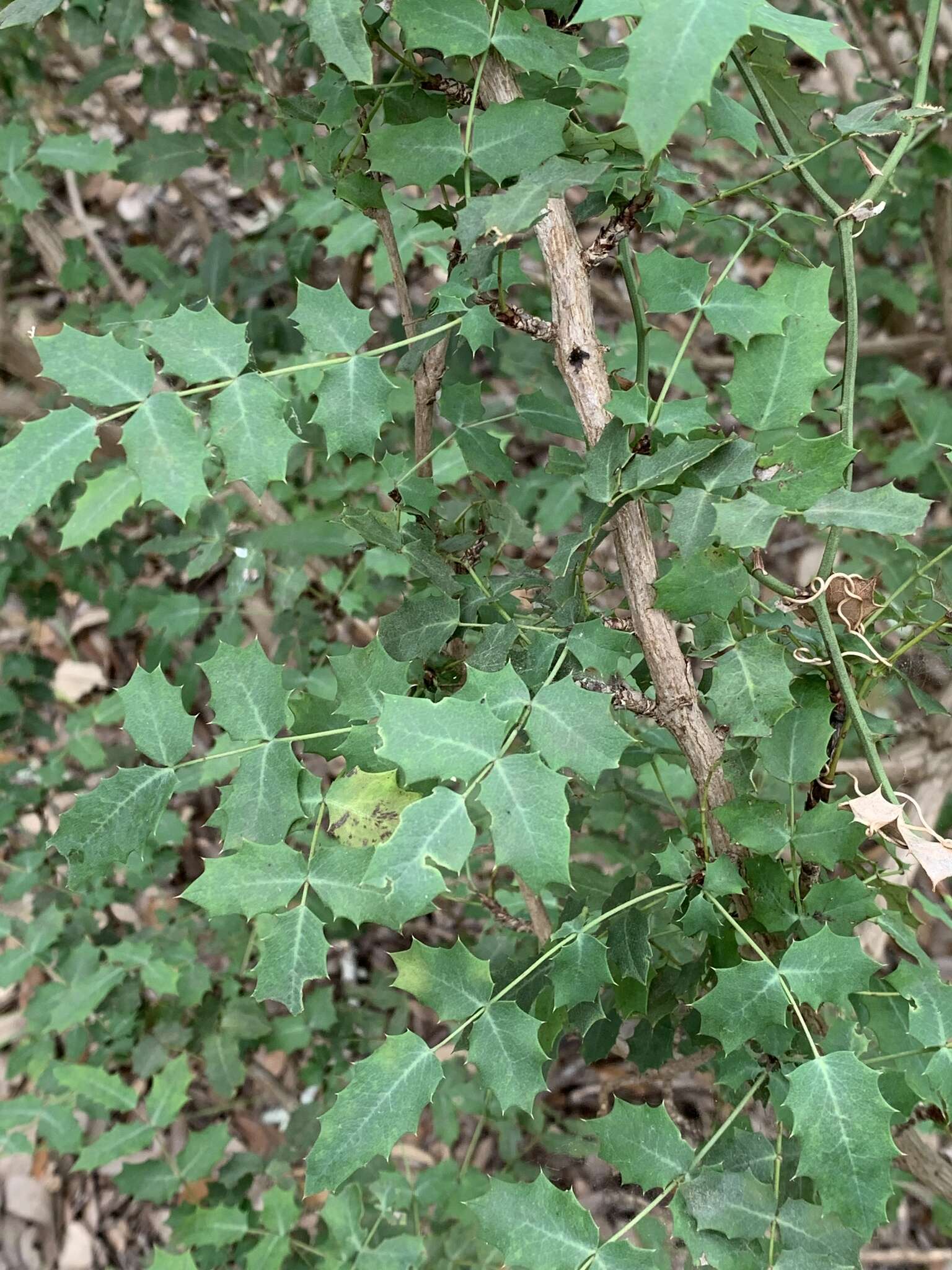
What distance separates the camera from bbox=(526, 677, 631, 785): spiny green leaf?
756mm

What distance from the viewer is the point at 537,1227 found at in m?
0.81

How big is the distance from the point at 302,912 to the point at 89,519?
2.46 ft

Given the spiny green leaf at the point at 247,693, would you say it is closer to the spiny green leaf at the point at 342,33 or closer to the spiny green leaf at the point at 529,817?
the spiny green leaf at the point at 529,817

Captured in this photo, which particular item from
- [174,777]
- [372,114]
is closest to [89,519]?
[174,777]

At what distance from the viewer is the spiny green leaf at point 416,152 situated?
820 millimetres

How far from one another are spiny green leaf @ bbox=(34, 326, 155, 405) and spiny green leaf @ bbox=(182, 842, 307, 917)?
13.8 inches

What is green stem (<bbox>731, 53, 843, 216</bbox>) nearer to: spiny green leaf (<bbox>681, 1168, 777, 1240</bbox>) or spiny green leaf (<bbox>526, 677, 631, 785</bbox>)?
spiny green leaf (<bbox>526, 677, 631, 785</bbox>)

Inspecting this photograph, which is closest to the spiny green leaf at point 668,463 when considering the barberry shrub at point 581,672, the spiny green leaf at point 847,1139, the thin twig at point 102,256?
the barberry shrub at point 581,672

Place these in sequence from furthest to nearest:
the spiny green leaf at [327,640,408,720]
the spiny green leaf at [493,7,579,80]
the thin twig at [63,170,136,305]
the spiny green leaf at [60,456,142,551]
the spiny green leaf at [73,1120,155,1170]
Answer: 1. the thin twig at [63,170,136,305]
2. the spiny green leaf at [73,1120,155,1170]
3. the spiny green leaf at [60,456,142,551]
4. the spiny green leaf at [327,640,408,720]
5. the spiny green leaf at [493,7,579,80]

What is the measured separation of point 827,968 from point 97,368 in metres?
0.71

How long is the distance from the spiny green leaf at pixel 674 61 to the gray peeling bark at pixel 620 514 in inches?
11.2

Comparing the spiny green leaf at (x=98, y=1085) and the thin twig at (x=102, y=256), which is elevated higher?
the thin twig at (x=102, y=256)

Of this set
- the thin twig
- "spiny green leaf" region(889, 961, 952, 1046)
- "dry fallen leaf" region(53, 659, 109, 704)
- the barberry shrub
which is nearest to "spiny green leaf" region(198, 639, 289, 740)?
the barberry shrub

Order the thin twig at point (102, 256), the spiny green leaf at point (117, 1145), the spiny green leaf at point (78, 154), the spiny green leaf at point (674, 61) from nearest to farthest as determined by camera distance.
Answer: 1. the spiny green leaf at point (674, 61)
2. the spiny green leaf at point (117, 1145)
3. the spiny green leaf at point (78, 154)
4. the thin twig at point (102, 256)
